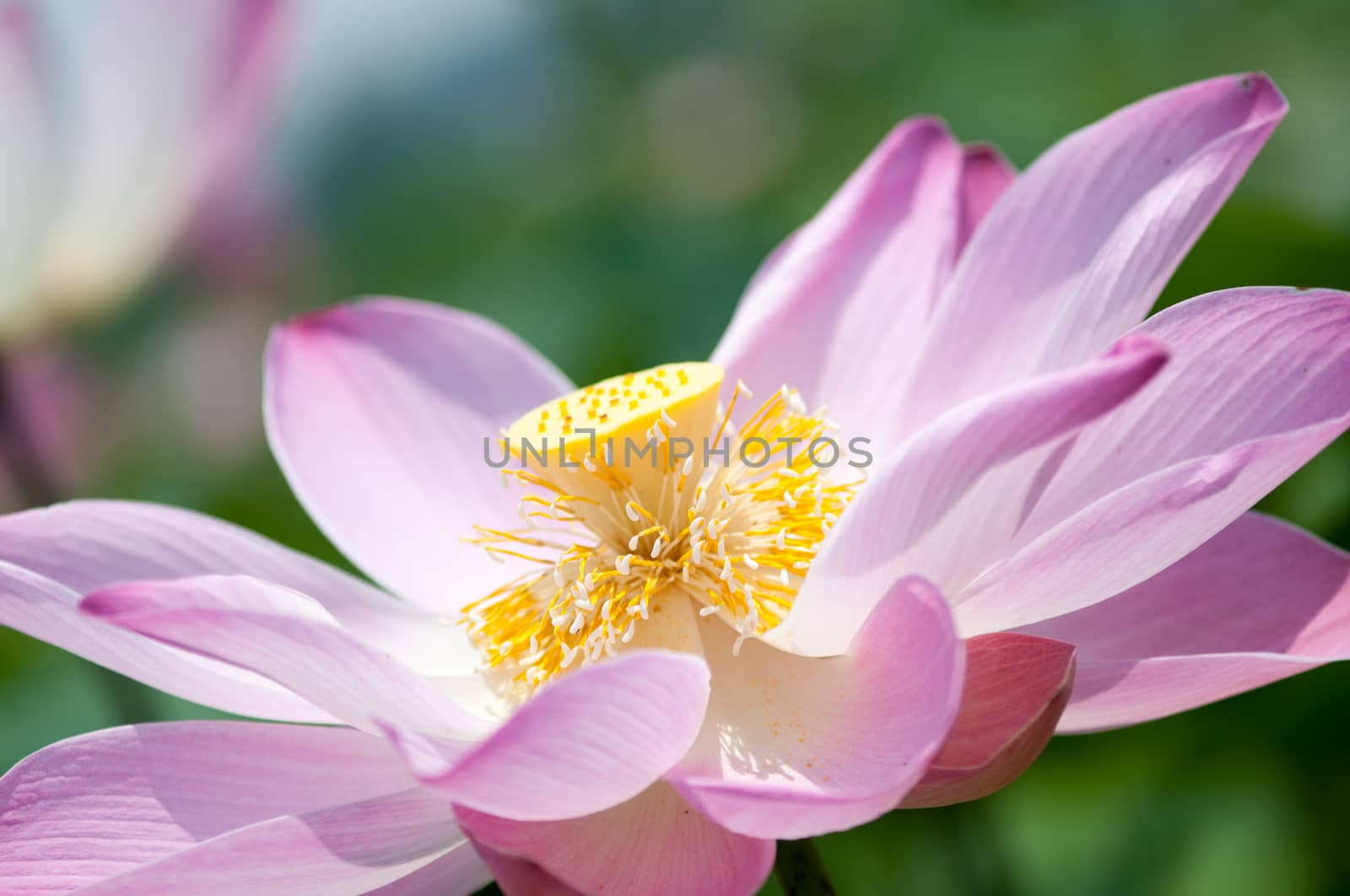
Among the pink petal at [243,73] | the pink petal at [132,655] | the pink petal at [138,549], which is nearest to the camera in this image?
the pink petal at [132,655]

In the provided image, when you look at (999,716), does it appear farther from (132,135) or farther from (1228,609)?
(132,135)

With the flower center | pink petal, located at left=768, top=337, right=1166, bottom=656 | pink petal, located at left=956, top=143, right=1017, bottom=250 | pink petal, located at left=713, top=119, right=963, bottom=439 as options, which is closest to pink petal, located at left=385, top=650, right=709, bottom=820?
pink petal, located at left=768, top=337, right=1166, bottom=656

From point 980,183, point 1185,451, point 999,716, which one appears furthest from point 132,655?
point 980,183

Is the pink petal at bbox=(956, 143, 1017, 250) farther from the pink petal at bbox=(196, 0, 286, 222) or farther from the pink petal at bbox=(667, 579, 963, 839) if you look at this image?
the pink petal at bbox=(196, 0, 286, 222)

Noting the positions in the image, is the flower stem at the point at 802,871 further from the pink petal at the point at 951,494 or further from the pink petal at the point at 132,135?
the pink petal at the point at 132,135

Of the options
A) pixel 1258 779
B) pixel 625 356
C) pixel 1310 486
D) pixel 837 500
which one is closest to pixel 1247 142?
pixel 837 500

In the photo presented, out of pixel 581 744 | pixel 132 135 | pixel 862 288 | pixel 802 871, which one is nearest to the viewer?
pixel 581 744

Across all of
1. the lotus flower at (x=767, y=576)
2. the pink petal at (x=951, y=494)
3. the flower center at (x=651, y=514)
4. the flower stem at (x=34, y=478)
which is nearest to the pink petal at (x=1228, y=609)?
the lotus flower at (x=767, y=576)

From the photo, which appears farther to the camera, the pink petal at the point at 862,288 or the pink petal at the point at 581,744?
the pink petal at the point at 862,288
